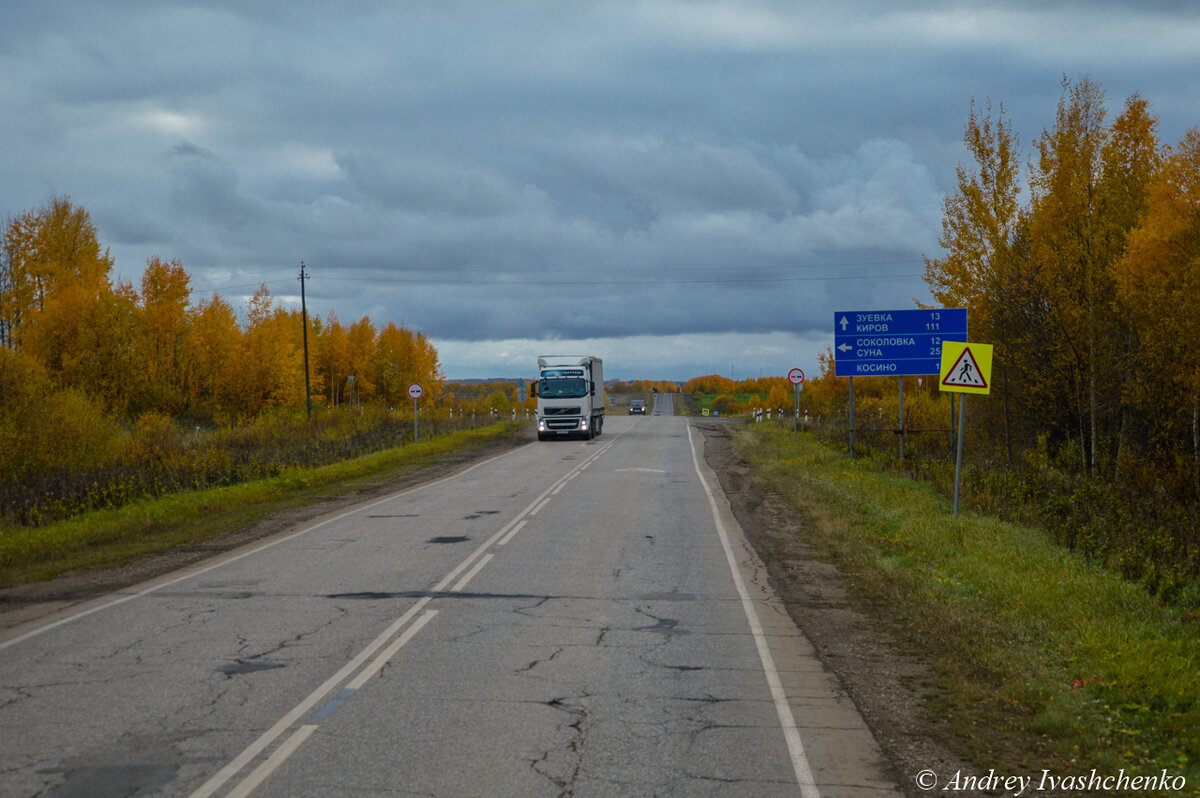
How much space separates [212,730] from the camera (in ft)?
18.7

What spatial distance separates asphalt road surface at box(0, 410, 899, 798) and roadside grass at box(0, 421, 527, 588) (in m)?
2.29

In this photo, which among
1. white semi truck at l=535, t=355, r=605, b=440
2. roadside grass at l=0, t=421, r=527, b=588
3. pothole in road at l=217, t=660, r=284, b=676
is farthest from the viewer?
white semi truck at l=535, t=355, r=605, b=440

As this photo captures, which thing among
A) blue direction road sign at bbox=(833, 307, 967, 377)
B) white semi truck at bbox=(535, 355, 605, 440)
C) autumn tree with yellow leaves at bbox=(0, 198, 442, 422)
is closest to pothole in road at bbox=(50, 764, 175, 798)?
blue direction road sign at bbox=(833, 307, 967, 377)

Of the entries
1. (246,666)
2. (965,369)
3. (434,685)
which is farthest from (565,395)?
(434,685)

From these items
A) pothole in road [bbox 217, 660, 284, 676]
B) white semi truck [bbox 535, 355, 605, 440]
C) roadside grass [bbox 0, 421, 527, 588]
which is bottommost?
roadside grass [bbox 0, 421, 527, 588]

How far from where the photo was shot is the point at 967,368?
1481 cm

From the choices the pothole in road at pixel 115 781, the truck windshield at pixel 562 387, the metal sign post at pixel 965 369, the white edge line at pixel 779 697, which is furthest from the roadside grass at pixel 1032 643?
the truck windshield at pixel 562 387

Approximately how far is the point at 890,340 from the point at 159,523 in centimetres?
2094

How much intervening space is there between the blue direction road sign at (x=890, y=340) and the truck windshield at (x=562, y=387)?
14988 millimetres

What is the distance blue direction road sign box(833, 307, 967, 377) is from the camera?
27.3 metres

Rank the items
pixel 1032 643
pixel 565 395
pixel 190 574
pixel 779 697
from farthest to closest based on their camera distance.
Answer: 1. pixel 565 395
2. pixel 190 574
3. pixel 1032 643
4. pixel 779 697

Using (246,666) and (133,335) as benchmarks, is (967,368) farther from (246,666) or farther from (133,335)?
(133,335)

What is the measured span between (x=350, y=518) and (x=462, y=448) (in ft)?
69.1

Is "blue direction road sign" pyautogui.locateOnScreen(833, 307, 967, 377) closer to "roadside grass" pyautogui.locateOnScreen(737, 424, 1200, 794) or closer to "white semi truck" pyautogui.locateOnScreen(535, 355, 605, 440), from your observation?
"roadside grass" pyautogui.locateOnScreen(737, 424, 1200, 794)
